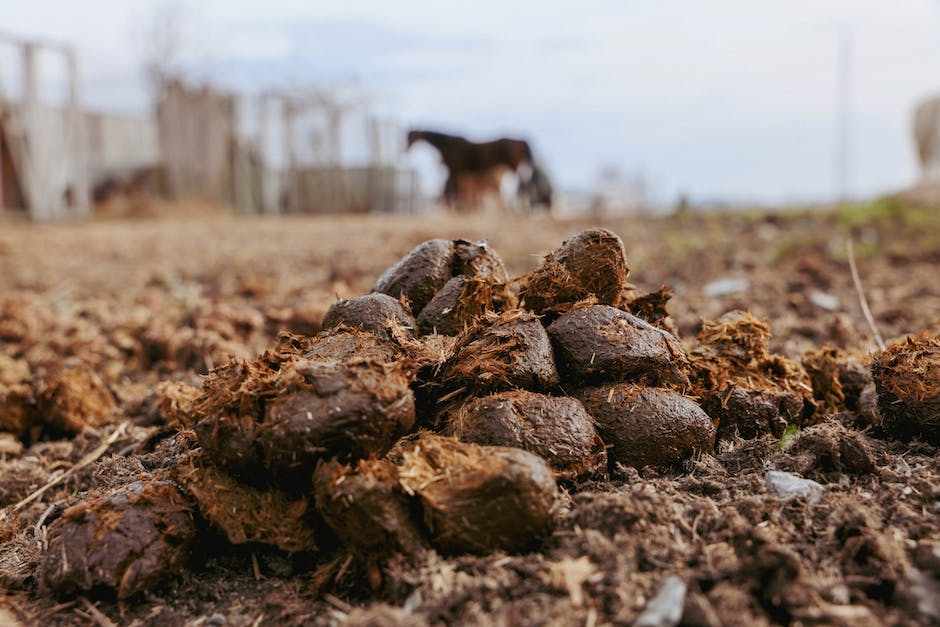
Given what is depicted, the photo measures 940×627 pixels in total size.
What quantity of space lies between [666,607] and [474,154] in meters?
16.4

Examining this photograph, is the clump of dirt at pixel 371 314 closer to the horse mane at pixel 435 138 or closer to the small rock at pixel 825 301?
the small rock at pixel 825 301

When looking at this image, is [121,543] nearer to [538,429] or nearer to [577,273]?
[538,429]

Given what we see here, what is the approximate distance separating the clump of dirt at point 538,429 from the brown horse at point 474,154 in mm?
15618

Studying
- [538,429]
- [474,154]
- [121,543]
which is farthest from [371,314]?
[474,154]

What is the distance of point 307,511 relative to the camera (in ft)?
7.55

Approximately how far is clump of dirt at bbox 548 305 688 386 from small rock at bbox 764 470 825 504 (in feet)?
1.46

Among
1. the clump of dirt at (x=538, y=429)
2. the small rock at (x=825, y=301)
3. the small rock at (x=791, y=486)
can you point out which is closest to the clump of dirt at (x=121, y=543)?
the clump of dirt at (x=538, y=429)

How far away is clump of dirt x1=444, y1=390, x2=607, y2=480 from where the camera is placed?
7.75ft

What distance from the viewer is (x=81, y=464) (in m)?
3.30

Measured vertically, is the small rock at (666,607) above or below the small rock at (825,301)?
below

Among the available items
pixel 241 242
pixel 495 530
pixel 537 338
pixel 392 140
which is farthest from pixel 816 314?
pixel 392 140

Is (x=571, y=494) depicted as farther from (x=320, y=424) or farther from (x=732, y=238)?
(x=732, y=238)

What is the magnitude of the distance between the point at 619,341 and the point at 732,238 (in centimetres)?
840

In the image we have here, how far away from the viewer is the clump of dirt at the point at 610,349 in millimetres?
2621
